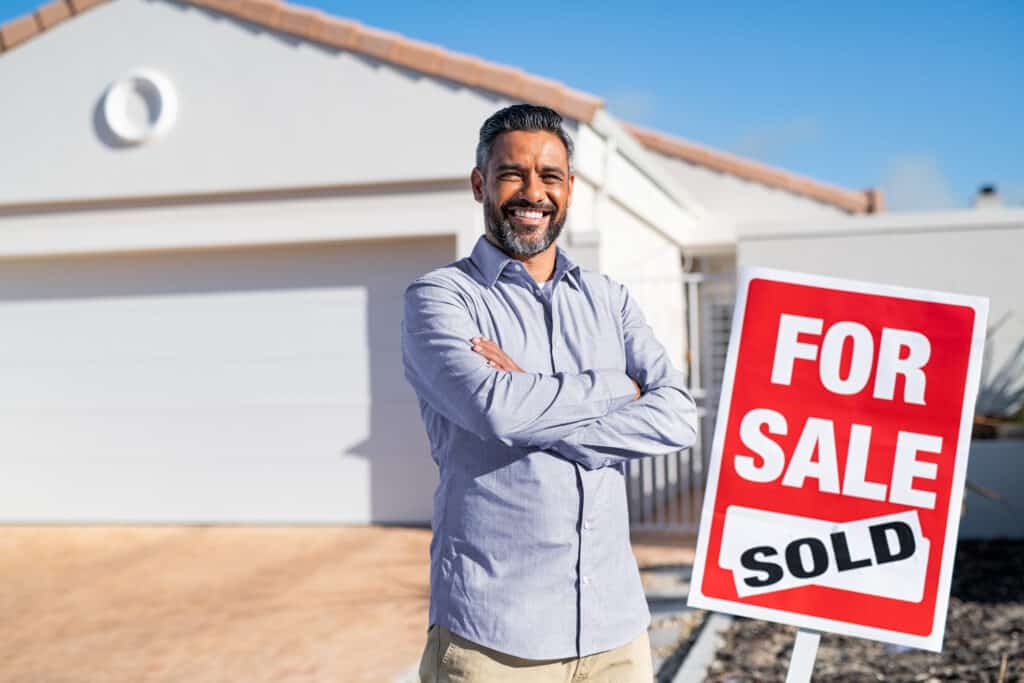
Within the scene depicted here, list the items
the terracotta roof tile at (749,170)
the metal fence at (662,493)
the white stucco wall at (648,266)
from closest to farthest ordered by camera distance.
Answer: the metal fence at (662,493), the white stucco wall at (648,266), the terracotta roof tile at (749,170)

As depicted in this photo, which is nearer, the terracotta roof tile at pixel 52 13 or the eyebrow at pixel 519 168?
the eyebrow at pixel 519 168

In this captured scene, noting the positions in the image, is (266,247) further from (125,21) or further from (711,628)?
(711,628)

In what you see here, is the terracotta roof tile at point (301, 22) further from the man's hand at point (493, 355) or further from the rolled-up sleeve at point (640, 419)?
the man's hand at point (493, 355)

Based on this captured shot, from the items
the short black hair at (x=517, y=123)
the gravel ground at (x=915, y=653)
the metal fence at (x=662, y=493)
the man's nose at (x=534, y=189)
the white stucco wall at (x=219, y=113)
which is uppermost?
the white stucco wall at (x=219, y=113)

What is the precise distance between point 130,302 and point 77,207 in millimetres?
936

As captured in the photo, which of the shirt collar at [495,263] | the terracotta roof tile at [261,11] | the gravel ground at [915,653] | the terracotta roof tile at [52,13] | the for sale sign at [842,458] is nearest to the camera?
the shirt collar at [495,263]

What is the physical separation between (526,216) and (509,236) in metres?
0.06

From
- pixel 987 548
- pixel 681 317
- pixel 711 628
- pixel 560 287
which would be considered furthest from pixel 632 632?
pixel 681 317

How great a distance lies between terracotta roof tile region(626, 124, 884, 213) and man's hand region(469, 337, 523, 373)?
12909 mm

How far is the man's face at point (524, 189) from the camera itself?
2.09m

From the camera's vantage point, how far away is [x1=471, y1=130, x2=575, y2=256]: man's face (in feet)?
6.86

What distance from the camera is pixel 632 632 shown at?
6.64 feet

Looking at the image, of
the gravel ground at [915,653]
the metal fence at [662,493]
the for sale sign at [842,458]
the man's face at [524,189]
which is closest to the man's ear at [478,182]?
the man's face at [524,189]

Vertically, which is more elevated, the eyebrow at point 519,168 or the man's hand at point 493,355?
the eyebrow at point 519,168
